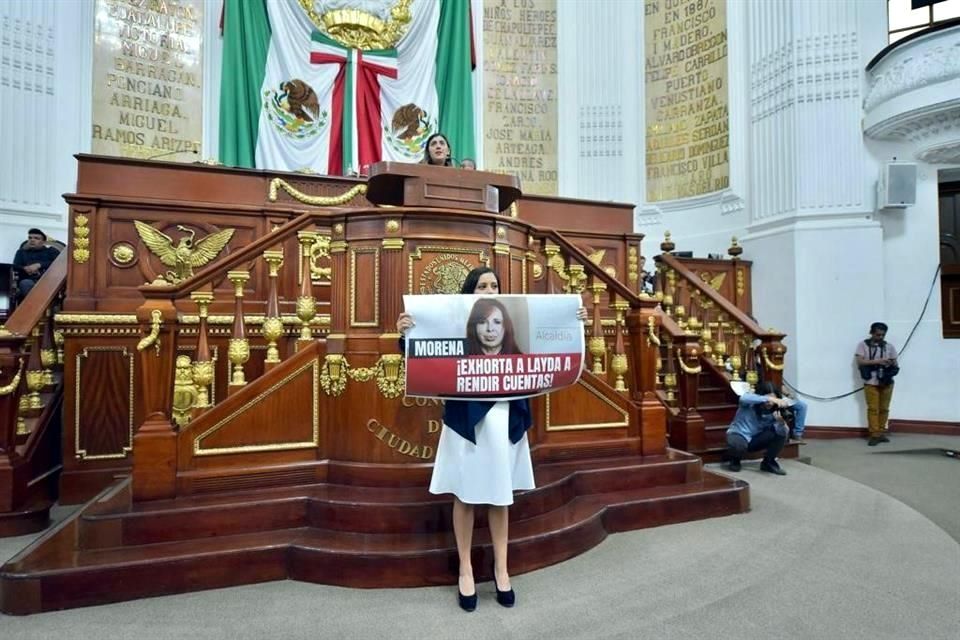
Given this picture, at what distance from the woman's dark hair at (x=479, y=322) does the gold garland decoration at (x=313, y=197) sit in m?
2.72

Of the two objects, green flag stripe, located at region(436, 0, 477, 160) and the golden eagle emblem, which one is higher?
green flag stripe, located at region(436, 0, 477, 160)

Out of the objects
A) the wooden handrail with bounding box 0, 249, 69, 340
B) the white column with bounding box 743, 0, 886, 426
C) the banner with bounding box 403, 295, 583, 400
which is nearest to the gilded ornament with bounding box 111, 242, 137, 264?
the wooden handrail with bounding box 0, 249, 69, 340

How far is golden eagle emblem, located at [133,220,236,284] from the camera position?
4246 mm

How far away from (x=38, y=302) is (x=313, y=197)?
6.93ft

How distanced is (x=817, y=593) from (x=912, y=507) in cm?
203

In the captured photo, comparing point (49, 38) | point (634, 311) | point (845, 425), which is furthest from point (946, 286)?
point (49, 38)

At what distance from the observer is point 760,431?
487 cm

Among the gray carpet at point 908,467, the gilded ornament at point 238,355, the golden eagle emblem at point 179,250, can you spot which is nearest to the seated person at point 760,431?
the gray carpet at point 908,467

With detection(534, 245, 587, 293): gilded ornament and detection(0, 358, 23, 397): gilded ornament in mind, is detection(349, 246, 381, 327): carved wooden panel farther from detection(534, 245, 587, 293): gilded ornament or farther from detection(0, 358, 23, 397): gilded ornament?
detection(0, 358, 23, 397): gilded ornament

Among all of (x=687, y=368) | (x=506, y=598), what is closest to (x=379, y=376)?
(x=506, y=598)

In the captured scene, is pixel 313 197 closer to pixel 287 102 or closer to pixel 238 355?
pixel 238 355

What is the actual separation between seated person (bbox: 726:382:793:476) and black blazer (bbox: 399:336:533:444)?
10.1ft

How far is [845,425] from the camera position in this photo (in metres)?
7.09

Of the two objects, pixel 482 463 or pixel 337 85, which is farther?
pixel 337 85
